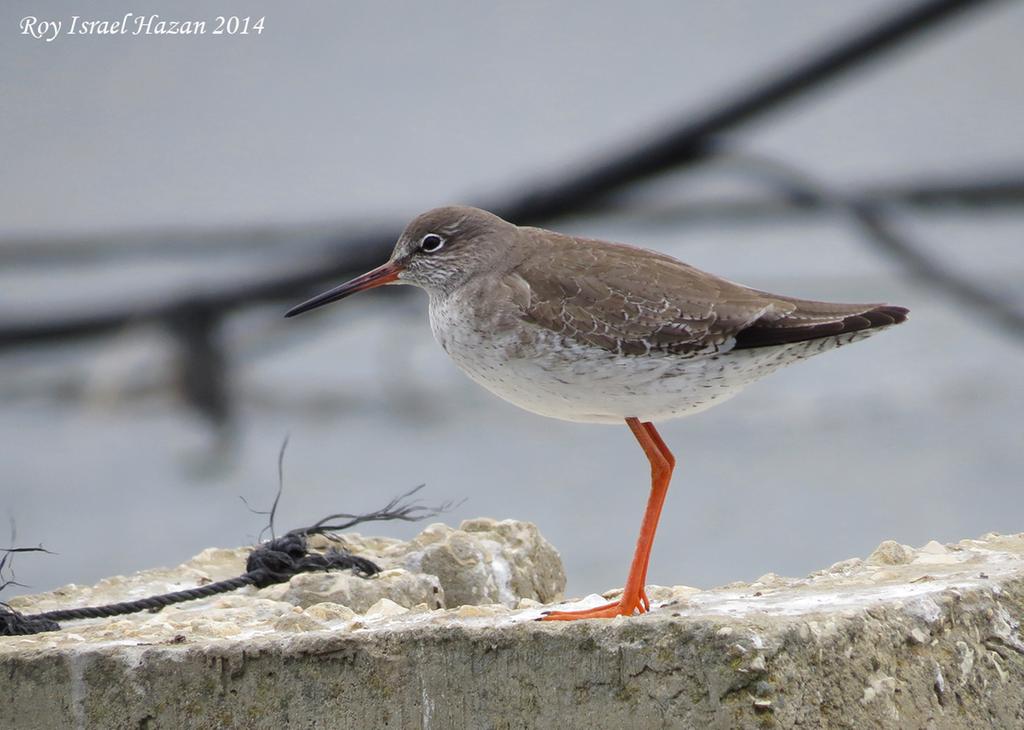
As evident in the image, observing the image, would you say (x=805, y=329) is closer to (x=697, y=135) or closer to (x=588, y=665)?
(x=588, y=665)

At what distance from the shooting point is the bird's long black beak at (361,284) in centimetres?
415

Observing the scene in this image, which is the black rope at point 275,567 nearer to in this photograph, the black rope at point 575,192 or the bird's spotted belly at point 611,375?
the bird's spotted belly at point 611,375

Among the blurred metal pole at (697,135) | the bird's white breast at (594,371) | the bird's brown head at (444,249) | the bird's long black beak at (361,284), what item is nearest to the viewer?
the bird's white breast at (594,371)

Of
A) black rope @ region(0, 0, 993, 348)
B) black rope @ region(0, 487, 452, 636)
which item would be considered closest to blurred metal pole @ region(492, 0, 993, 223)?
black rope @ region(0, 0, 993, 348)

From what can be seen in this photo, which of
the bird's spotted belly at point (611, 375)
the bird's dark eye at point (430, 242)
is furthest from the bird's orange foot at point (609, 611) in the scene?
the bird's dark eye at point (430, 242)

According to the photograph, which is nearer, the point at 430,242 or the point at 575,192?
the point at 430,242

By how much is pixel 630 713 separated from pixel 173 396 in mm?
8086

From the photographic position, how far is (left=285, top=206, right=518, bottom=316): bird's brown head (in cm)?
392

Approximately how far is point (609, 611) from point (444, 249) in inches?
52.3

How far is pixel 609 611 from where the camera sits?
326 centimetres

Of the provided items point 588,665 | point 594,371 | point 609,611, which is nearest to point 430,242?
point 594,371

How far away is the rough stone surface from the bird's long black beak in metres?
1.12

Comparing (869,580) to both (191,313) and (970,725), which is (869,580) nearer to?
(970,725)

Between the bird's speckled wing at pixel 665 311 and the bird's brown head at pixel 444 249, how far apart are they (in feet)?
0.79
